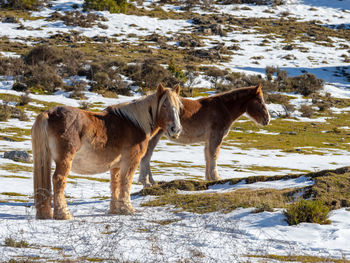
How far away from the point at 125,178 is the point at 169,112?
5.65 ft

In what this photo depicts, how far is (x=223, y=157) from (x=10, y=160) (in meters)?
14.5

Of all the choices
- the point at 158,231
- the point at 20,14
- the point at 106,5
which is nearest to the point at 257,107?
the point at 158,231

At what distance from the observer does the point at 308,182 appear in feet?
36.6

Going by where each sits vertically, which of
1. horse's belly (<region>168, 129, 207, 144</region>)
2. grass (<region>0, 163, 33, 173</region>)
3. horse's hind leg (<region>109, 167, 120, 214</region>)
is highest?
horse's hind leg (<region>109, 167, 120, 214</region>)

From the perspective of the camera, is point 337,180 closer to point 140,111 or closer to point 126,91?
point 140,111

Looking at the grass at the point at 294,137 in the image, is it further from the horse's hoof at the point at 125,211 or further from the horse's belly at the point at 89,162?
the horse's belly at the point at 89,162

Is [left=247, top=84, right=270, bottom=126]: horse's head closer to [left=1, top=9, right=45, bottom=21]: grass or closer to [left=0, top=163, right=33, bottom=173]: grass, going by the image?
[left=0, top=163, right=33, bottom=173]: grass

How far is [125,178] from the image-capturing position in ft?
29.6

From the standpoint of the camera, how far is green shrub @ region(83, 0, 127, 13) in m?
100

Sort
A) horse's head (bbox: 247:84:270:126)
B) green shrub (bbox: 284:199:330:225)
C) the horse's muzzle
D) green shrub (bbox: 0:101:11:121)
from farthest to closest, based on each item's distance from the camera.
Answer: green shrub (bbox: 0:101:11:121) → horse's head (bbox: 247:84:270:126) → the horse's muzzle → green shrub (bbox: 284:199:330:225)

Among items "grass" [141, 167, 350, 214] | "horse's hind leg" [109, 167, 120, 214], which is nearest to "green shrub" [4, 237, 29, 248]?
"horse's hind leg" [109, 167, 120, 214]

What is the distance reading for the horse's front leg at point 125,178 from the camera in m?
8.90

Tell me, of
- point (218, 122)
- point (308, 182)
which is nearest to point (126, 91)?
point (218, 122)

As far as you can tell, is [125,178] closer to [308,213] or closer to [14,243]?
[14,243]
